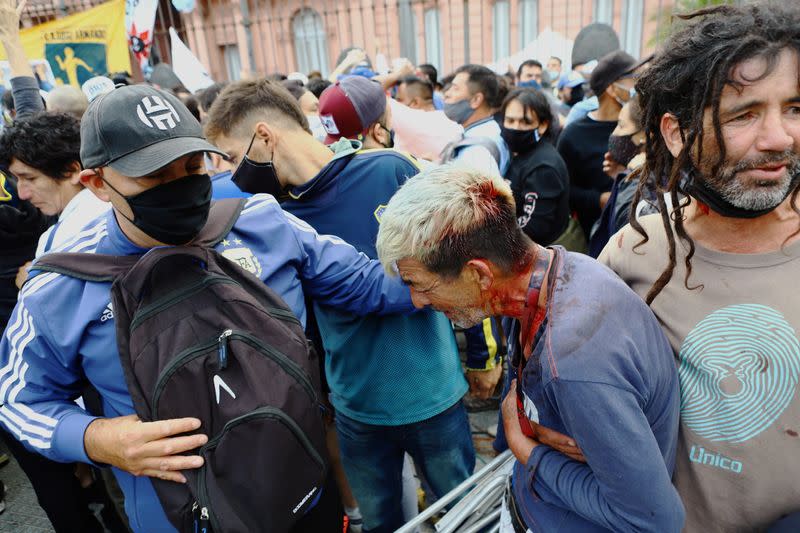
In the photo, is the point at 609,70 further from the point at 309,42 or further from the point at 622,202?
the point at 309,42

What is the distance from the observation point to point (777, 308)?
1.20 meters

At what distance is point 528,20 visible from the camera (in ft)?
45.4

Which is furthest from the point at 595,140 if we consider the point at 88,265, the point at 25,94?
the point at 25,94

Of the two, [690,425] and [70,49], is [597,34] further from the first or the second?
[690,425]

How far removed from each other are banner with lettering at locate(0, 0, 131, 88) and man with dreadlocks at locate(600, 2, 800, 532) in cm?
835

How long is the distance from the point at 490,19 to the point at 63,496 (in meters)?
14.5

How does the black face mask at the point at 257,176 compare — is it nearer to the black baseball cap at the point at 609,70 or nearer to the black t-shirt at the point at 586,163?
the black t-shirt at the point at 586,163

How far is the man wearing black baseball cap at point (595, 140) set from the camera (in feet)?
12.9

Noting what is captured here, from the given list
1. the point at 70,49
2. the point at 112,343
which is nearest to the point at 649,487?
the point at 112,343

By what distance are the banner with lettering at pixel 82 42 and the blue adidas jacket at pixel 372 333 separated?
7164mm

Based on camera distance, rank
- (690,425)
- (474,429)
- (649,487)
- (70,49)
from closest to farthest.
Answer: (649,487) < (690,425) < (474,429) < (70,49)

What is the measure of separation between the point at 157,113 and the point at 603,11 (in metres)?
→ 14.1

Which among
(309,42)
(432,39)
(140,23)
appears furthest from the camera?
(309,42)

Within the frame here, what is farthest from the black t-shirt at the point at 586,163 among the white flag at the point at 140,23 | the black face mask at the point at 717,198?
the white flag at the point at 140,23
